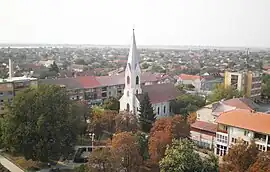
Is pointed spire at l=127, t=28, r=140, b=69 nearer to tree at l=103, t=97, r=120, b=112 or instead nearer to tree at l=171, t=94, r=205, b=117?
tree at l=103, t=97, r=120, b=112

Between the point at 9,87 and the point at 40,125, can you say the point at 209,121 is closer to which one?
the point at 40,125

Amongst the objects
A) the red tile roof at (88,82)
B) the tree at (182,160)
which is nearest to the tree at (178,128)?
the tree at (182,160)

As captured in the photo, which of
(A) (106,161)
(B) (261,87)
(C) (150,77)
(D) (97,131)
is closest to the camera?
(A) (106,161)

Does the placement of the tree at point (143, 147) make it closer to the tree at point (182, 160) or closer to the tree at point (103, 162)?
the tree at point (103, 162)

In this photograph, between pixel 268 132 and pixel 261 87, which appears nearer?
pixel 268 132

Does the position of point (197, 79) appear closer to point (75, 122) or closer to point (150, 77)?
point (150, 77)

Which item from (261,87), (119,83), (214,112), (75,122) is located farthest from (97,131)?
(261,87)

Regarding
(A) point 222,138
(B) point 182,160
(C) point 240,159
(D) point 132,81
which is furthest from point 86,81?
(B) point 182,160

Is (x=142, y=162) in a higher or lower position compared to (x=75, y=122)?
lower
